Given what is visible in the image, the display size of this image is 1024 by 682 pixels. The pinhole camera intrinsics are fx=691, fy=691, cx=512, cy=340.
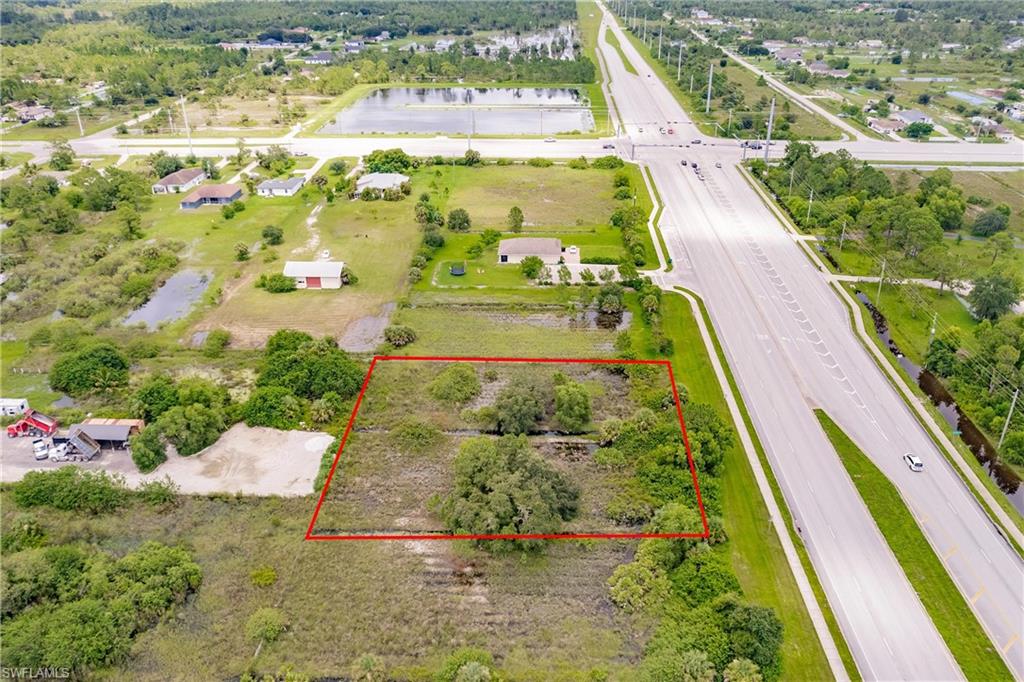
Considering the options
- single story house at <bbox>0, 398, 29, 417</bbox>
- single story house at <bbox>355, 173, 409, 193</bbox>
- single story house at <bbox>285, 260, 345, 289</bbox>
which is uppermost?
single story house at <bbox>355, 173, 409, 193</bbox>

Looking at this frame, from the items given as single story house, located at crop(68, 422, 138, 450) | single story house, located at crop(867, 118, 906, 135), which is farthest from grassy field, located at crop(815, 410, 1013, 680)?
single story house, located at crop(867, 118, 906, 135)

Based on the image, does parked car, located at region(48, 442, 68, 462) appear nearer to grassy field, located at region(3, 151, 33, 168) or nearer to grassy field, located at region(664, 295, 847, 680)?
grassy field, located at region(664, 295, 847, 680)

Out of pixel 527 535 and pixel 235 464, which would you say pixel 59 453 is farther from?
pixel 527 535

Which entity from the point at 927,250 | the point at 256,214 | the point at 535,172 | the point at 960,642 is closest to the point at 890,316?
the point at 927,250

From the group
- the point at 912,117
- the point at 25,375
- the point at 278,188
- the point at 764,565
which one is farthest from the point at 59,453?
the point at 912,117

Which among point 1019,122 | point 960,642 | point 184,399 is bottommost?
point 960,642

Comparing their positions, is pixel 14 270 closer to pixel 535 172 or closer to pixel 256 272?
pixel 256 272

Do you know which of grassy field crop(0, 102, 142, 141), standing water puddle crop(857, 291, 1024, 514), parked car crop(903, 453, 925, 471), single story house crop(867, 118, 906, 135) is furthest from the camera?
grassy field crop(0, 102, 142, 141)
